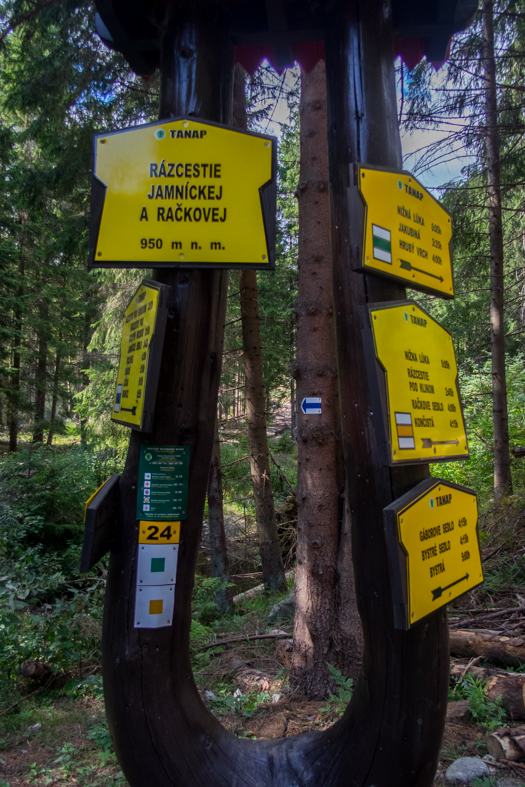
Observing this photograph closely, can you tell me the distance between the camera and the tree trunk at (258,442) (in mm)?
8656

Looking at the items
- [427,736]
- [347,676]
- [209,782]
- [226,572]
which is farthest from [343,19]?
[226,572]

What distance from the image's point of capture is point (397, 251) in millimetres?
1954

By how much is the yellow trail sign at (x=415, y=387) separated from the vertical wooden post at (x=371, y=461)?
0.32ft

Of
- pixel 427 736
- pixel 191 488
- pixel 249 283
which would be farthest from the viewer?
pixel 249 283

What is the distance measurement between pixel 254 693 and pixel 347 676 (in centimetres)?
83

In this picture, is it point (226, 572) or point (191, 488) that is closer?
point (191, 488)

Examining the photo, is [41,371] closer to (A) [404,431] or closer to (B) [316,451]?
(B) [316,451]

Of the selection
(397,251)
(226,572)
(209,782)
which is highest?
(397,251)

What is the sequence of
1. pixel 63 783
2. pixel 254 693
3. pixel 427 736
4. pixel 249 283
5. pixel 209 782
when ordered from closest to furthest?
1. pixel 427 736
2. pixel 209 782
3. pixel 63 783
4. pixel 254 693
5. pixel 249 283

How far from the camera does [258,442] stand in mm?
9000

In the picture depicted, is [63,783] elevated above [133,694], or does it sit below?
below

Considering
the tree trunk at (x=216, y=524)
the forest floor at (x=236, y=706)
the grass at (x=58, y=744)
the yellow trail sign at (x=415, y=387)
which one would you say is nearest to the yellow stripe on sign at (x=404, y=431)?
the yellow trail sign at (x=415, y=387)

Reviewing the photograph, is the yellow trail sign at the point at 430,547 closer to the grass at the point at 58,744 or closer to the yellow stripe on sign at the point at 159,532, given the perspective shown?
the yellow stripe on sign at the point at 159,532

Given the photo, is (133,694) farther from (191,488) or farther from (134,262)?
(134,262)
